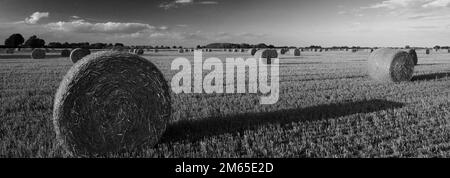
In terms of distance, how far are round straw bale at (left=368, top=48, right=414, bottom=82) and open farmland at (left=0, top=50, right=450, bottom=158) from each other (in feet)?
10.7

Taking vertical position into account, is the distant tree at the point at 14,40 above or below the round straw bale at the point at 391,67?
above

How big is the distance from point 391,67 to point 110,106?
491 inches

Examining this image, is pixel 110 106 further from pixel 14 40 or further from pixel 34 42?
pixel 14 40

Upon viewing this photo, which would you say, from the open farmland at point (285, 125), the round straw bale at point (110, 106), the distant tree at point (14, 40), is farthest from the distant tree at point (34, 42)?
the round straw bale at point (110, 106)

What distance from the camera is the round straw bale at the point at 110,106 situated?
19.9ft

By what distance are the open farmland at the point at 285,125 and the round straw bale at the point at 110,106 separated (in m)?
0.31

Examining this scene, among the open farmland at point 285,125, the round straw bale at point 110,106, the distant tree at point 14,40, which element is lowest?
the open farmland at point 285,125

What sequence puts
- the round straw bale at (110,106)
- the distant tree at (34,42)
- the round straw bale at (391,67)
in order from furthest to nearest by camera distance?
the distant tree at (34,42)
the round straw bale at (391,67)
the round straw bale at (110,106)

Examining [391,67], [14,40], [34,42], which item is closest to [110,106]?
[391,67]

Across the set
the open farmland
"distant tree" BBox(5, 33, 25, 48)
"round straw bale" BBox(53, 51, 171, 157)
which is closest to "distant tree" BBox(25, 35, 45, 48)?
"distant tree" BBox(5, 33, 25, 48)

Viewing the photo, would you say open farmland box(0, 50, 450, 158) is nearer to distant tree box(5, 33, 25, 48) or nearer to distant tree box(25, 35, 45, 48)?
distant tree box(25, 35, 45, 48)

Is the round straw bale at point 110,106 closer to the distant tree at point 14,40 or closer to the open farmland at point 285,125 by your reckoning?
the open farmland at point 285,125

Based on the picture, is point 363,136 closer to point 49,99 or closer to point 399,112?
point 399,112

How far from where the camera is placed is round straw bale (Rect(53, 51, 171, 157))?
19.9 feet
